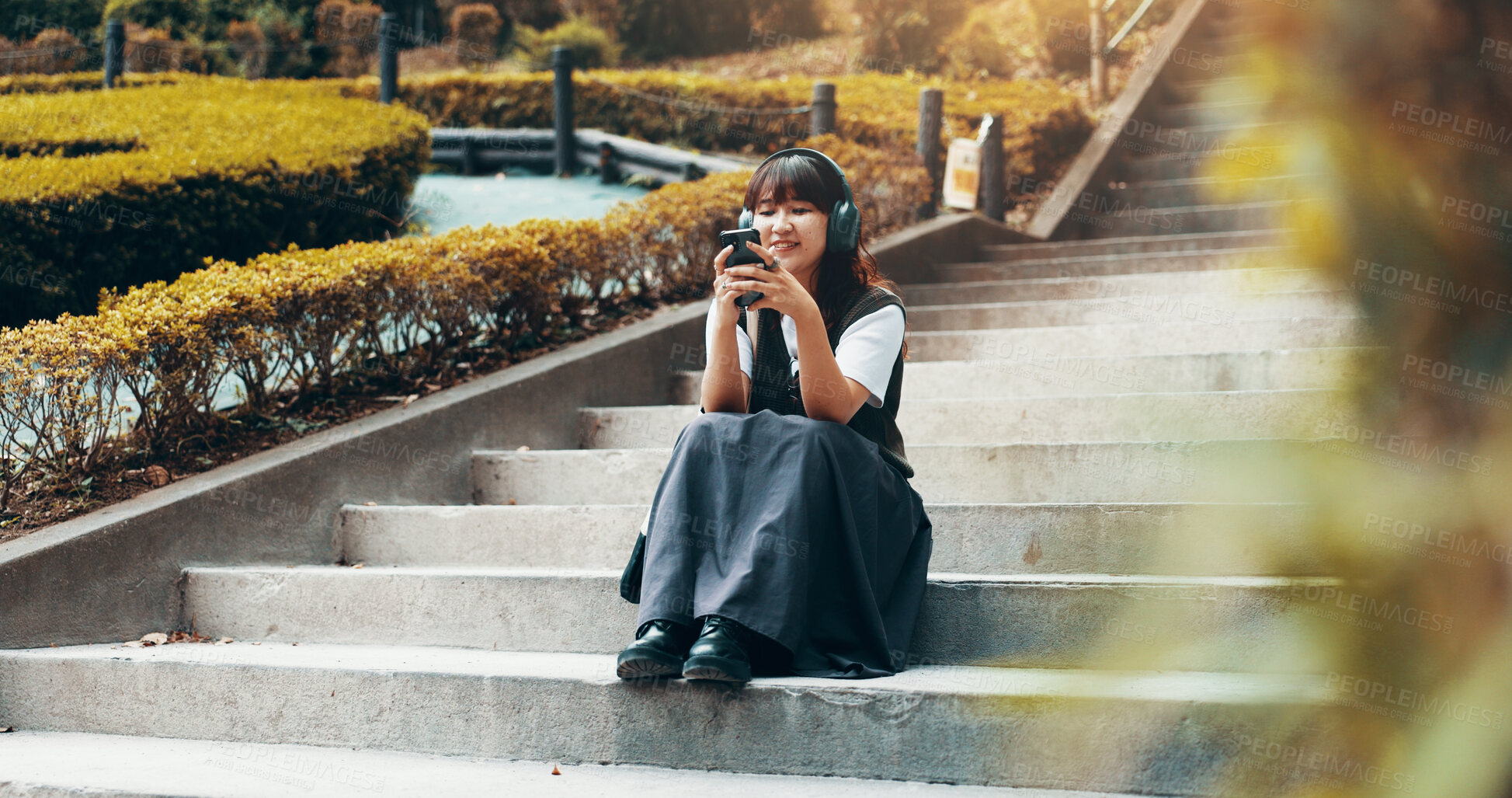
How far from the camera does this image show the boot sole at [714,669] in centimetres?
219

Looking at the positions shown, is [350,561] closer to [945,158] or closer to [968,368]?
[968,368]

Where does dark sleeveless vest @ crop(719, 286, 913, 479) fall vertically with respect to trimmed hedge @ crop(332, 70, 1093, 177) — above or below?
below

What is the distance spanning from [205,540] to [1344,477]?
3.37 m

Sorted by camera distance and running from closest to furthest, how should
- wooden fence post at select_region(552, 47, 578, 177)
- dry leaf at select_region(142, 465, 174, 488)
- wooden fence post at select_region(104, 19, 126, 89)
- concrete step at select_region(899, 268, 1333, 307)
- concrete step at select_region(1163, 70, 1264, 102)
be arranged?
concrete step at select_region(1163, 70, 1264, 102), dry leaf at select_region(142, 465, 174, 488), concrete step at select_region(899, 268, 1333, 307), wooden fence post at select_region(552, 47, 578, 177), wooden fence post at select_region(104, 19, 126, 89)

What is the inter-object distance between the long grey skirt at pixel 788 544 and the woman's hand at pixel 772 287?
241mm

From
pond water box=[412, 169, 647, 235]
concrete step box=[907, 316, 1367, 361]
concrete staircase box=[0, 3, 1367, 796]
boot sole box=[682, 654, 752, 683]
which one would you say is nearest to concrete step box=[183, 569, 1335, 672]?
concrete staircase box=[0, 3, 1367, 796]

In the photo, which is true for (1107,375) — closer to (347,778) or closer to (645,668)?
(645,668)

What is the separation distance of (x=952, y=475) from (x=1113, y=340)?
66.1 inches

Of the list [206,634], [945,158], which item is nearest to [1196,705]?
[206,634]

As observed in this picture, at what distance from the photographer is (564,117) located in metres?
10.0

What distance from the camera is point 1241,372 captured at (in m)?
3.97

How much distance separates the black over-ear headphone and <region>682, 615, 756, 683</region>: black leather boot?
38.0 inches

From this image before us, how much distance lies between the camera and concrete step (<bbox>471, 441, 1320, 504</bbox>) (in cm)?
320

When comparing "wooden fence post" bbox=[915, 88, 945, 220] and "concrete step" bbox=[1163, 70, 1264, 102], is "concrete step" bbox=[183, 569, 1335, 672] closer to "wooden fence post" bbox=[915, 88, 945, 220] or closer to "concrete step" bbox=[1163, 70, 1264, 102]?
"concrete step" bbox=[1163, 70, 1264, 102]
